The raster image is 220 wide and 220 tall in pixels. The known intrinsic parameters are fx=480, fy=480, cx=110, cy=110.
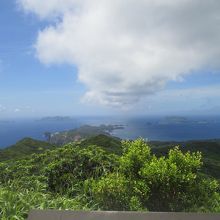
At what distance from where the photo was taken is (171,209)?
13.3 m

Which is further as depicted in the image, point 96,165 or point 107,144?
point 107,144

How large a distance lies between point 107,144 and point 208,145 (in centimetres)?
5463

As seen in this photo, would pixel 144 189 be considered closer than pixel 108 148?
Yes

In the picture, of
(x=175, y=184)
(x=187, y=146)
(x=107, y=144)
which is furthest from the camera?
(x=187, y=146)

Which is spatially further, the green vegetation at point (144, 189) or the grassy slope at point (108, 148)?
the grassy slope at point (108, 148)

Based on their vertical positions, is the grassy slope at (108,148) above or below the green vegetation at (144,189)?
below

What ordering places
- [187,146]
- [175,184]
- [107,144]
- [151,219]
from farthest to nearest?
1. [187,146]
2. [107,144]
3. [175,184]
4. [151,219]

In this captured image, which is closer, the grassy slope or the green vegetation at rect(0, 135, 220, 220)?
the green vegetation at rect(0, 135, 220, 220)

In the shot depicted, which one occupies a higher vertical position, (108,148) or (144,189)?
(144,189)

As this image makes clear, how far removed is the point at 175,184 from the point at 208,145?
9843 centimetres

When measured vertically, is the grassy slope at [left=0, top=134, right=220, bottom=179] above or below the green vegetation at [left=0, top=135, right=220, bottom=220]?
below

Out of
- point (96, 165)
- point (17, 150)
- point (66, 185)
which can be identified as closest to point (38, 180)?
point (66, 185)

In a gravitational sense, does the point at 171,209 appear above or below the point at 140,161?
below

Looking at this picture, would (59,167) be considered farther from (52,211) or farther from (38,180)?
(52,211)
